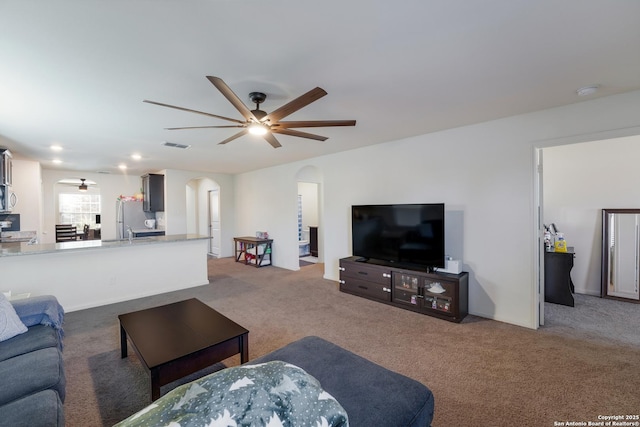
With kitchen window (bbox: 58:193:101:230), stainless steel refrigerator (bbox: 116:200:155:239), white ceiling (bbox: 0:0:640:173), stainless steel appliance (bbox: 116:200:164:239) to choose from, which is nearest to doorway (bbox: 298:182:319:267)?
stainless steel appliance (bbox: 116:200:164:239)

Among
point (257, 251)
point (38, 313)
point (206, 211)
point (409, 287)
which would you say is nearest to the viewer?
point (38, 313)

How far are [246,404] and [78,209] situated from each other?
42.9ft

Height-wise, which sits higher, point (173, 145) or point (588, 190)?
point (173, 145)

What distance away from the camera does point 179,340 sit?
2.11m

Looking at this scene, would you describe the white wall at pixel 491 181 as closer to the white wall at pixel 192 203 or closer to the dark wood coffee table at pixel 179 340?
the dark wood coffee table at pixel 179 340

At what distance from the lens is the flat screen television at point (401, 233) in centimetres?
353

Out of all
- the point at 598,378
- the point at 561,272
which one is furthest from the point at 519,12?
the point at 561,272

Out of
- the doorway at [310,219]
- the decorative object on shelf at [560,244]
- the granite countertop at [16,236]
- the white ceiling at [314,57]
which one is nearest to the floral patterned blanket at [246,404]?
A: the white ceiling at [314,57]

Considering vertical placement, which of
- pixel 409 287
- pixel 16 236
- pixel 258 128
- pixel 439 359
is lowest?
pixel 439 359

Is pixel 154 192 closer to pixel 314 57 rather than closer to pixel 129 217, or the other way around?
pixel 129 217

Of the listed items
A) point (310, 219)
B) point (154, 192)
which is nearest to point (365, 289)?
point (310, 219)

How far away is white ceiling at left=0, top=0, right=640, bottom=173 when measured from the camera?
148 cm

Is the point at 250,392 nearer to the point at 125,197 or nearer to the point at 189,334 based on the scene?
the point at 189,334

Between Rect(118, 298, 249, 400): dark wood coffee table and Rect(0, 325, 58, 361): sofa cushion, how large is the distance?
18.5 inches
